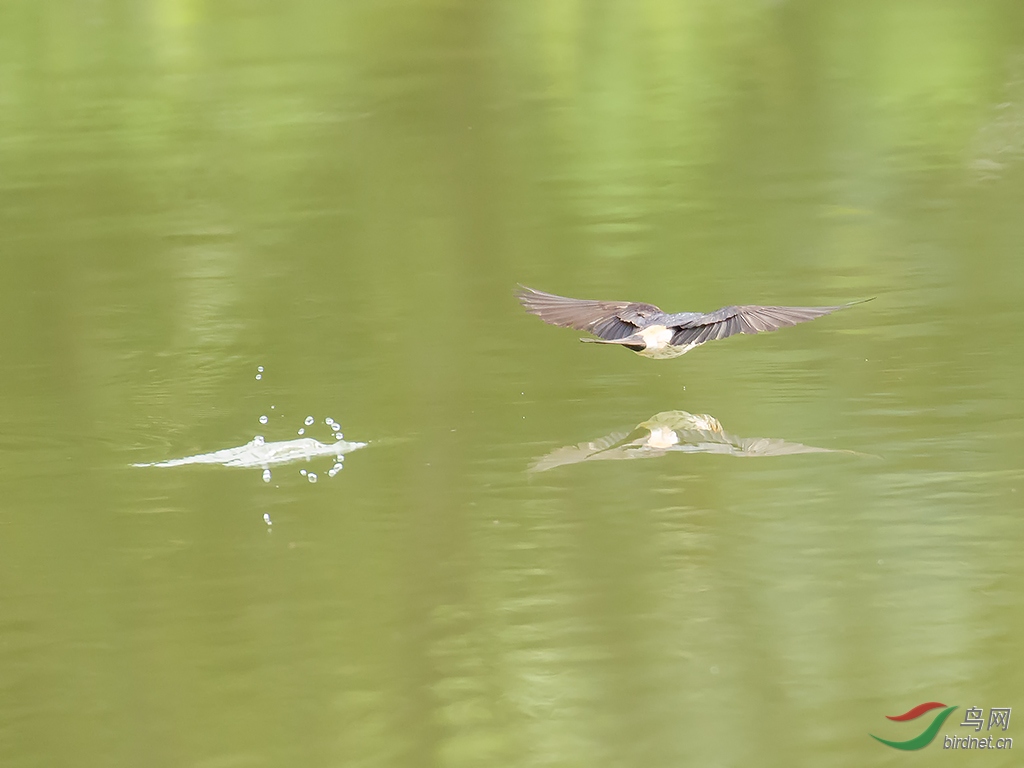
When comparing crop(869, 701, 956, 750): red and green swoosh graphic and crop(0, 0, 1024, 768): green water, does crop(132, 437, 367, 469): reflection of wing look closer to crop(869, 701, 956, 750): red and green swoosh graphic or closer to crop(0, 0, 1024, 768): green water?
crop(0, 0, 1024, 768): green water

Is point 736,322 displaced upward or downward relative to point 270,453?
upward

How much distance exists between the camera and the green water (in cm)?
419

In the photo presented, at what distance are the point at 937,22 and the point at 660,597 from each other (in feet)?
35.0

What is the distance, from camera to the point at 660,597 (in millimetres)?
4672

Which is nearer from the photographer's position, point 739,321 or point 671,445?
point 739,321

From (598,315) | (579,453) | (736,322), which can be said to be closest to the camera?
(736,322)

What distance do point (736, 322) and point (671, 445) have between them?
503 mm

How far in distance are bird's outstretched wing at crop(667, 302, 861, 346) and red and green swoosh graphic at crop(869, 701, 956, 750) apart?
6.41 ft

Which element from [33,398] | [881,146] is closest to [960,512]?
[33,398]

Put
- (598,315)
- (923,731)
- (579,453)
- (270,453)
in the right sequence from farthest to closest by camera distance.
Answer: (270,453) → (598,315) → (579,453) → (923,731)

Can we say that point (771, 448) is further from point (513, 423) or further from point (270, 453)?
point (270, 453)

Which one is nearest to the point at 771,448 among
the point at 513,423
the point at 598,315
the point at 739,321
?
→ the point at 739,321

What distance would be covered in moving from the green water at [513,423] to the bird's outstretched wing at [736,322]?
429mm

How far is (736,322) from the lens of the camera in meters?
5.70
